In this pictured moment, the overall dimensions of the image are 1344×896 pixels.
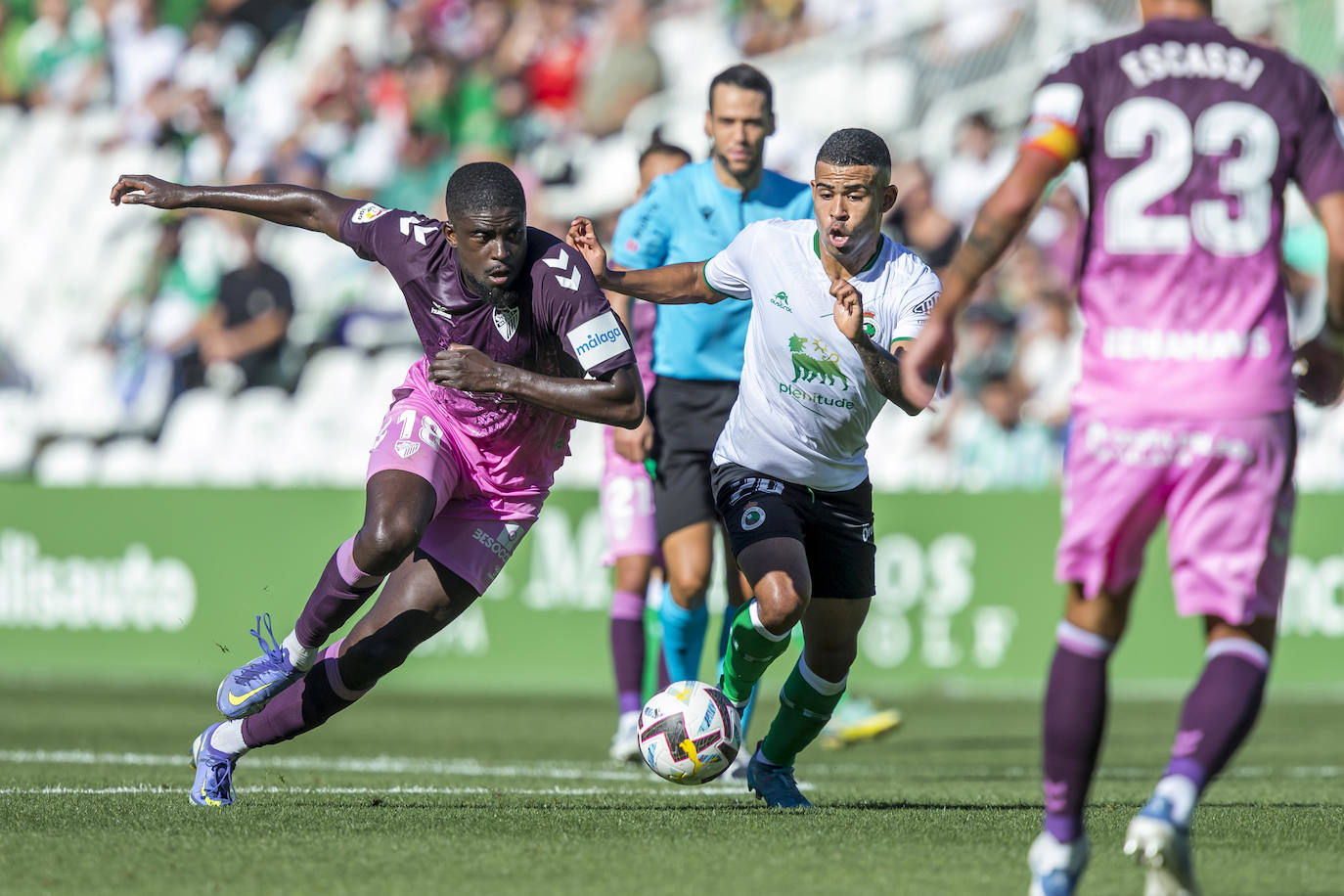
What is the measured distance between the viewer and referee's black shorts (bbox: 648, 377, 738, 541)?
8750mm

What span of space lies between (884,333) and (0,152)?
16.8 m

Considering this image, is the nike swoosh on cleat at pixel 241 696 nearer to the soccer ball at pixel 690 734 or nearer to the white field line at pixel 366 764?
the soccer ball at pixel 690 734

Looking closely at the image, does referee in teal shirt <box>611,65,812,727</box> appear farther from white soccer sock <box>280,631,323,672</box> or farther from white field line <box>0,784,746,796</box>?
white soccer sock <box>280,631,323,672</box>

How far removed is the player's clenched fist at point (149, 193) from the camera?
6855 millimetres

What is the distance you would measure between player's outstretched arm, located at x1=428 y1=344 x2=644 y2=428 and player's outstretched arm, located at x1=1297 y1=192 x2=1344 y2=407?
239 cm

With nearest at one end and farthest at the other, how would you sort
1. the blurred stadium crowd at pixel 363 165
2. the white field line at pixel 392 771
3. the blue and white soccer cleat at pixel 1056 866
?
the blue and white soccer cleat at pixel 1056 866, the white field line at pixel 392 771, the blurred stadium crowd at pixel 363 165

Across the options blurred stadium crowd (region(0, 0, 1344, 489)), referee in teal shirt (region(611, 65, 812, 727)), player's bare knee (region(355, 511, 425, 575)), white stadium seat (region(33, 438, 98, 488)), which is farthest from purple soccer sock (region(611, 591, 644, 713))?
white stadium seat (region(33, 438, 98, 488))

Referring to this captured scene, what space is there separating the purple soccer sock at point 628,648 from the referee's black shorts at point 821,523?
296 centimetres

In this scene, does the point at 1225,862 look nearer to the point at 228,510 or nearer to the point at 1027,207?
the point at 1027,207

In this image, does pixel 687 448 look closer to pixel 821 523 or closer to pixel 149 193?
pixel 821 523

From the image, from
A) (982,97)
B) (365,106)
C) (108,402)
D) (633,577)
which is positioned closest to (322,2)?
(365,106)

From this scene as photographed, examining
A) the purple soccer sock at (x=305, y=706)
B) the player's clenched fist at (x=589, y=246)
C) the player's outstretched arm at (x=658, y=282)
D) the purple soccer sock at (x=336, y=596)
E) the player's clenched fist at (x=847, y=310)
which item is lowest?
the purple soccer sock at (x=305, y=706)

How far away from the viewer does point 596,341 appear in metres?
6.30

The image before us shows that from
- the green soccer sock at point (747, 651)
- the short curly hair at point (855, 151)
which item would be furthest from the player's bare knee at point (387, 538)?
the short curly hair at point (855, 151)
